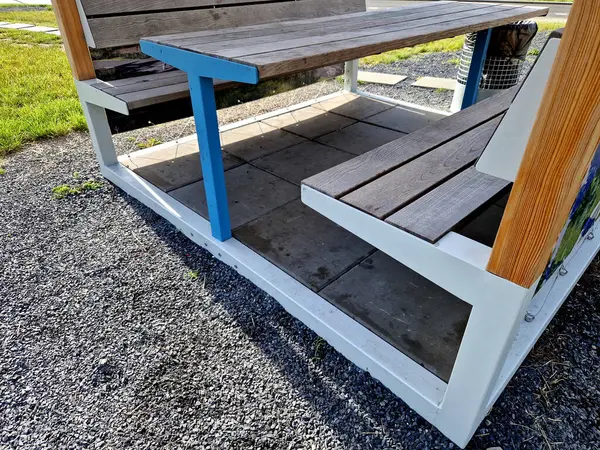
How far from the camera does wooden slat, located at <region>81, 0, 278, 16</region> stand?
90.4 inches

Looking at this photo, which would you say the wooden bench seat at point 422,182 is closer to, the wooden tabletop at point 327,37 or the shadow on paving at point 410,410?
the wooden tabletop at point 327,37

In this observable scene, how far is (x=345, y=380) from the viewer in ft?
4.94

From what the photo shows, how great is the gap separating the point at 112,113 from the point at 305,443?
7.07 feet

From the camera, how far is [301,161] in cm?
288

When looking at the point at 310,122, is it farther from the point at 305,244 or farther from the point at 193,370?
the point at 193,370

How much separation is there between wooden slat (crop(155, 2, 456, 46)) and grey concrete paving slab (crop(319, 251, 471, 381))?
3.72 feet

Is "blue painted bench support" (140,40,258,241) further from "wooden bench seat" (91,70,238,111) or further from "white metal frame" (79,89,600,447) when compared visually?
"wooden bench seat" (91,70,238,111)

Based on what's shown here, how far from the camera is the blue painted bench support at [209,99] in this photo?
1.48 meters

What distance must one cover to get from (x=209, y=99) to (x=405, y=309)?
1148mm

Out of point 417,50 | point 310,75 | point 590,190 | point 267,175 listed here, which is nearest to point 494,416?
point 590,190

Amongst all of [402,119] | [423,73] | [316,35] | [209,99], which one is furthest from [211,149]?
[423,73]

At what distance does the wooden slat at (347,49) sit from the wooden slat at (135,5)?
4.30 ft

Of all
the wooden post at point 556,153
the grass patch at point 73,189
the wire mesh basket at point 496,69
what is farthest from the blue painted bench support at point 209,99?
the wire mesh basket at point 496,69

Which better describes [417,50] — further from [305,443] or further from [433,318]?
[305,443]
